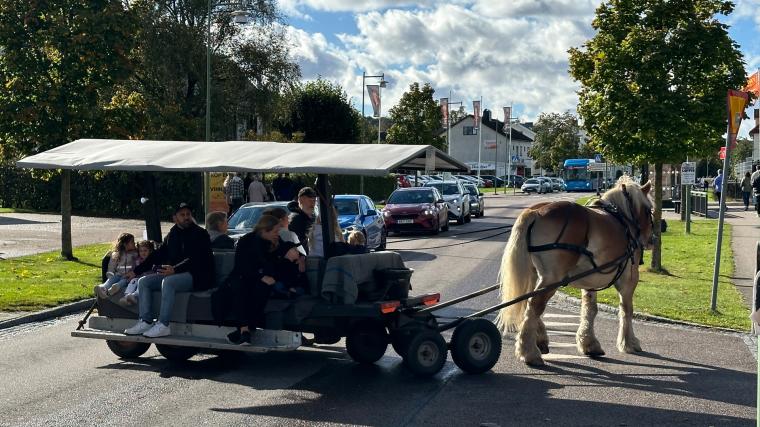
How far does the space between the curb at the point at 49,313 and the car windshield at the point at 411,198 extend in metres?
17.3

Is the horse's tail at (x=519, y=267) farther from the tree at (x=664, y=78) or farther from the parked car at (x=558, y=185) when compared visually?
the parked car at (x=558, y=185)

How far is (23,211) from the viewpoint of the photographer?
4200 cm

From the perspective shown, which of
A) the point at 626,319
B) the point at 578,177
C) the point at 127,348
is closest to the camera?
the point at 127,348

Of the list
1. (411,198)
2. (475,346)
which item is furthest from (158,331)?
(411,198)

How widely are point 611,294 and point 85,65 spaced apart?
466 inches

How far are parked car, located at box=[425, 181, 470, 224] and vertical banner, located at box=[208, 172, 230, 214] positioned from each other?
43.2 feet

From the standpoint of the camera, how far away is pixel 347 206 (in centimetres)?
2455

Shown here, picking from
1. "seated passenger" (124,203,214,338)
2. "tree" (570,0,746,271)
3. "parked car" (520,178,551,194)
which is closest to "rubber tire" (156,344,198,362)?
"seated passenger" (124,203,214,338)

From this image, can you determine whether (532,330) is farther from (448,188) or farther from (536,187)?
(536,187)

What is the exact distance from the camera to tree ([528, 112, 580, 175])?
120438 millimetres

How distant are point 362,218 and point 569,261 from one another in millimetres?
13465

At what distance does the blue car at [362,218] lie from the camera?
2339cm

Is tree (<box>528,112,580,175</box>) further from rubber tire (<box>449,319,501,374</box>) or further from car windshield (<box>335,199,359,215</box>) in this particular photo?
rubber tire (<box>449,319,501,374</box>)

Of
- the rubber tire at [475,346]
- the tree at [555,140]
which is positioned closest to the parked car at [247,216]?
the rubber tire at [475,346]
